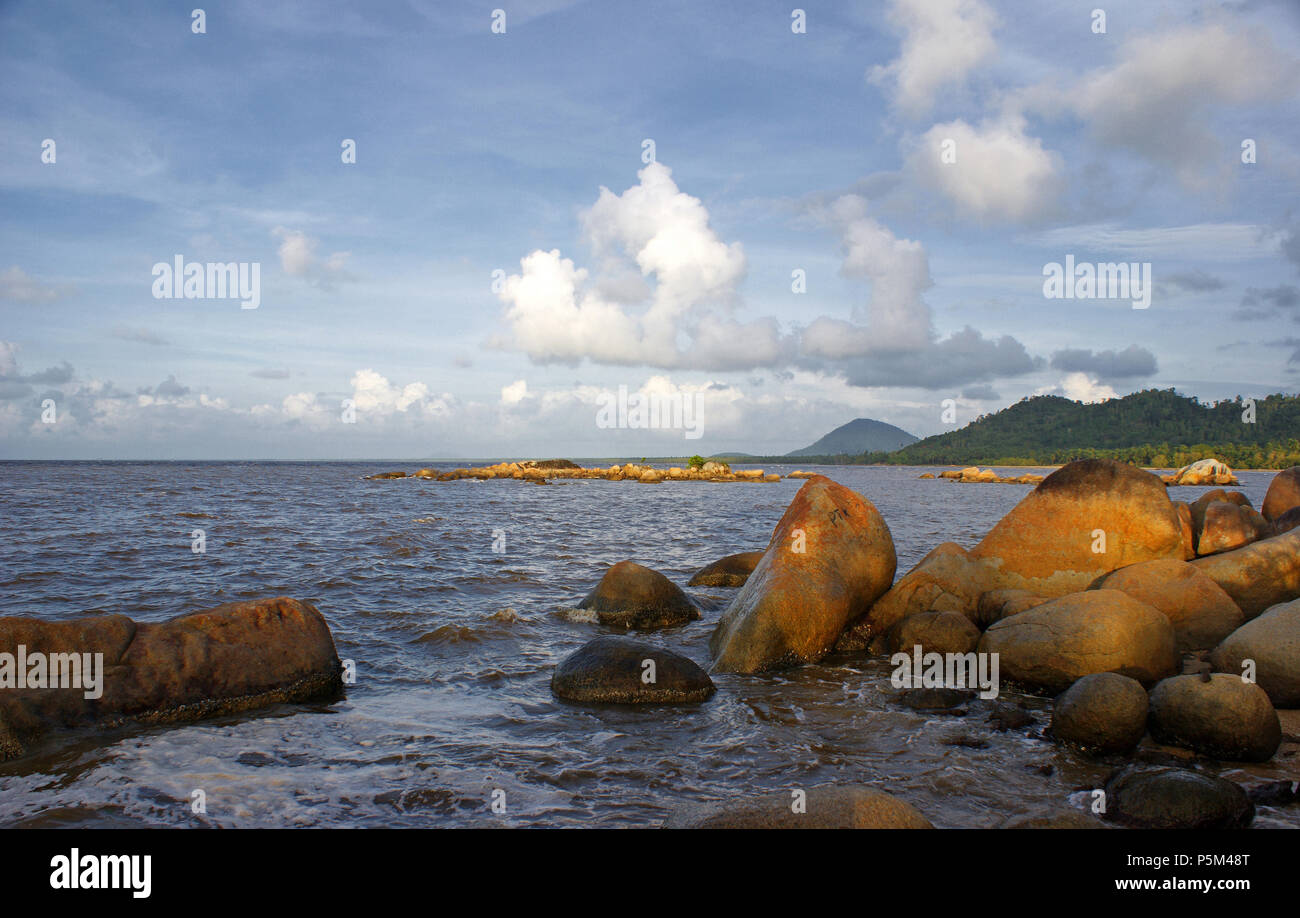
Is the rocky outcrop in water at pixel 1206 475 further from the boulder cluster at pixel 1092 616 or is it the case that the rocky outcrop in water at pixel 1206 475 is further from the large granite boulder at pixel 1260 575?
the large granite boulder at pixel 1260 575

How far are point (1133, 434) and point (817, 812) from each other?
489ft

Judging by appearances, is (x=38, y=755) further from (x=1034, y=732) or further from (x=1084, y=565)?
(x=1084, y=565)

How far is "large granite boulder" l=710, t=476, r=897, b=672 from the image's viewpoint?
34.6ft

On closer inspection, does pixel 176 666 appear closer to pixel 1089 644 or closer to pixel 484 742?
pixel 484 742

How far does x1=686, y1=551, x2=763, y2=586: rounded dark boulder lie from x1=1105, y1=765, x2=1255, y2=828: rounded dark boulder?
36.6 feet

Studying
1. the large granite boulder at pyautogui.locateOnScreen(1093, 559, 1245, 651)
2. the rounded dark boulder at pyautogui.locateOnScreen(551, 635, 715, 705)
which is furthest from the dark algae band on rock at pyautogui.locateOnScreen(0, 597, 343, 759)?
the large granite boulder at pyautogui.locateOnScreen(1093, 559, 1245, 651)

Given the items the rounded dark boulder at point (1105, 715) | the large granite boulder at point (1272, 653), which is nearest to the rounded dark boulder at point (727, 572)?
the large granite boulder at point (1272, 653)

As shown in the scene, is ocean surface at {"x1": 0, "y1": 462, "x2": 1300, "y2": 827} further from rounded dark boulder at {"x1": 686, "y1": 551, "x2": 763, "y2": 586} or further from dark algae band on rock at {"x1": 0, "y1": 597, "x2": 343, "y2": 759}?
rounded dark boulder at {"x1": 686, "y1": 551, "x2": 763, "y2": 586}

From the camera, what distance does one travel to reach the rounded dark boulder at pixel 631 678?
29.2ft

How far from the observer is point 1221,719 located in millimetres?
6855

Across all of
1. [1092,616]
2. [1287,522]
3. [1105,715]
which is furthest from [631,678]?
[1287,522]
